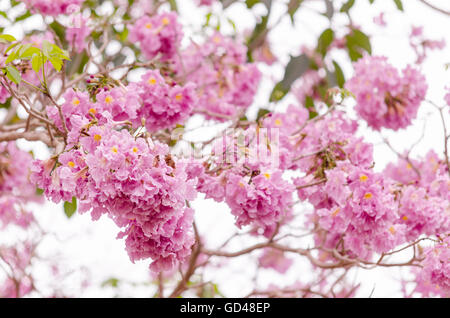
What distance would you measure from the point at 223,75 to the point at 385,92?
691mm

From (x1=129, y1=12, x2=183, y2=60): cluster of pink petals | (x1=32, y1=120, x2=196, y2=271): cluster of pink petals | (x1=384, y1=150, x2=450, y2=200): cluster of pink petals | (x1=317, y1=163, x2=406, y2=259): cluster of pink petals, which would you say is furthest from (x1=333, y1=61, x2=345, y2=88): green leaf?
(x1=32, y1=120, x2=196, y2=271): cluster of pink petals

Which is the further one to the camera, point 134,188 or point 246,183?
point 246,183

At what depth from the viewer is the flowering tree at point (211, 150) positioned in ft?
3.60

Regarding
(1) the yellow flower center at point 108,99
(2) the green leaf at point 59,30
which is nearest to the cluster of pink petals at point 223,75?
(2) the green leaf at point 59,30

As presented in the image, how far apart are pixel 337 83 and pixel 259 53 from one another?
1111mm

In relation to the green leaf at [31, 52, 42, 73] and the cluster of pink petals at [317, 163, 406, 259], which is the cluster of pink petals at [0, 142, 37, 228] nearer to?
Result: the green leaf at [31, 52, 42, 73]

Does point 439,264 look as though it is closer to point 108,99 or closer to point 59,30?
point 108,99

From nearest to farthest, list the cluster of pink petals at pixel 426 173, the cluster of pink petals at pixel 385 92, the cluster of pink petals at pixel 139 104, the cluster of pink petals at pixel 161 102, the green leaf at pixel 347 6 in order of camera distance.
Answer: the cluster of pink petals at pixel 139 104 → the cluster of pink petals at pixel 161 102 → the cluster of pink petals at pixel 426 173 → the cluster of pink petals at pixel 385 92 → the green leaf at pixel 347 6

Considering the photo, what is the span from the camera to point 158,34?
2008 mm

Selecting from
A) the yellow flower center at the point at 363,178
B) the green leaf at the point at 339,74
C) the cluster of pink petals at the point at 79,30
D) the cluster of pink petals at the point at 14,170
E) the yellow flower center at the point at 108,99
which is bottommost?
the yellow flower center at the point at 363,178

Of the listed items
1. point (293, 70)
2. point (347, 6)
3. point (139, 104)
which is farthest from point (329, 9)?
point (139, 104)

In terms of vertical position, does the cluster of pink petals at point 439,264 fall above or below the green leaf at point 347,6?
below

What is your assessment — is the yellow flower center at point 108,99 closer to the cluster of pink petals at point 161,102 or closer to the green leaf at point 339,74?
the cluster of pink petals at point 161,102
